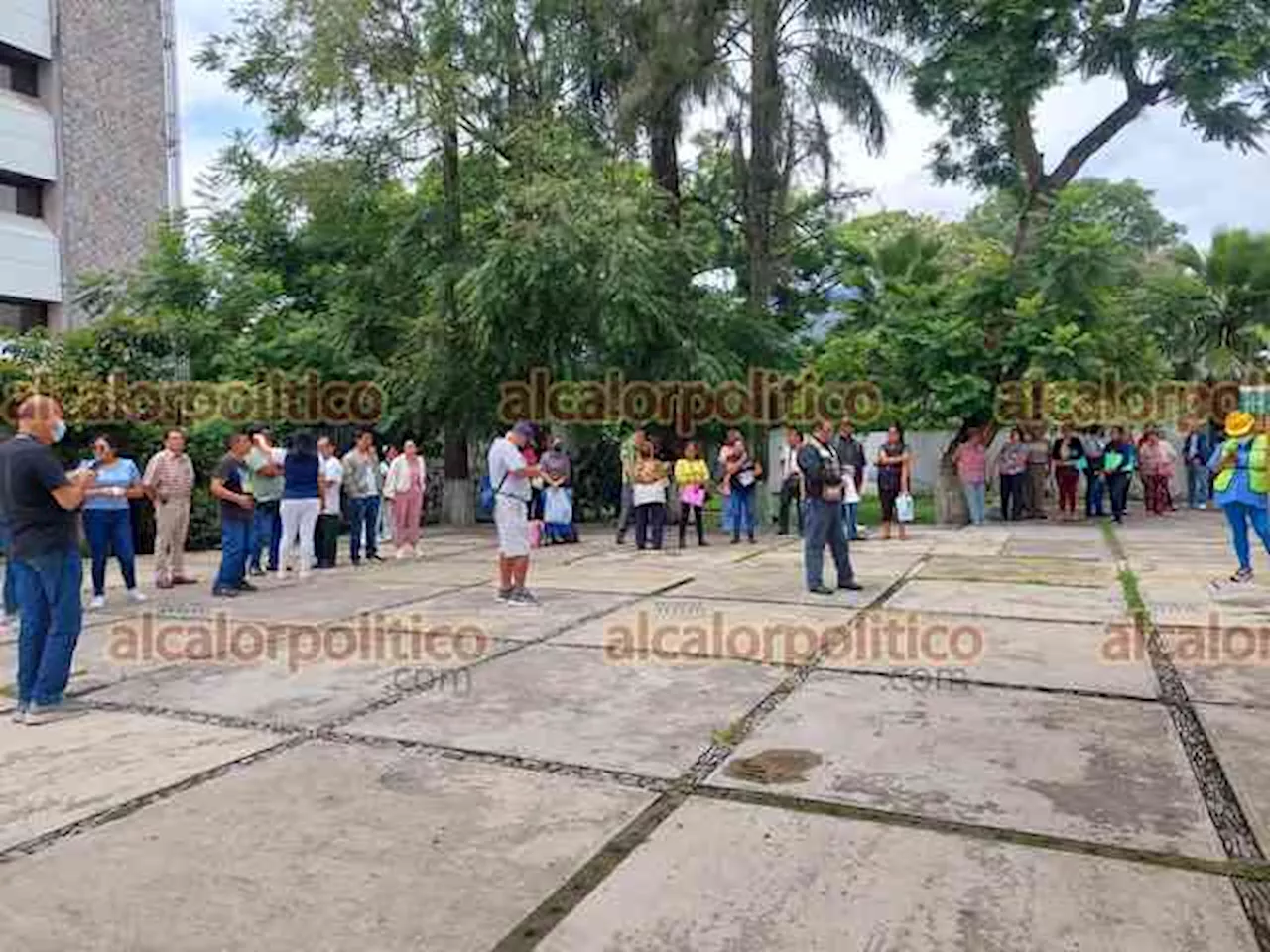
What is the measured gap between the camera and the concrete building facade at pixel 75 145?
22266 mm

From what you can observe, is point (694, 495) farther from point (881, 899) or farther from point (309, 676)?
point (881, 899)

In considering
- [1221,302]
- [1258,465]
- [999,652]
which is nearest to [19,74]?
[999,652]

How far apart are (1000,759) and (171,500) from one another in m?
8.03

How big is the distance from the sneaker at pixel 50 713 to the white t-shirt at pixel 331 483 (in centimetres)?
581

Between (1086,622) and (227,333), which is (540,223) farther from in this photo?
(1086,622)

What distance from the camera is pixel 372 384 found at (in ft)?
53.3

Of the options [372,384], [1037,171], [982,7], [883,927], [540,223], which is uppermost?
[982,7]

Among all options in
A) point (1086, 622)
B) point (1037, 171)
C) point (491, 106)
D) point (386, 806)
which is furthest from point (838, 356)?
point (386, 806)

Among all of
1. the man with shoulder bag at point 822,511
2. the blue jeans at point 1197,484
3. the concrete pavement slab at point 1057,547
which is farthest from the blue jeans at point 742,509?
the blue jeans at point 1197,484

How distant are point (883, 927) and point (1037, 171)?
17.3 metres

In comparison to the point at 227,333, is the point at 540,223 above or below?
above

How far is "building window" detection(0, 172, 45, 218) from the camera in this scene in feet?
73.6

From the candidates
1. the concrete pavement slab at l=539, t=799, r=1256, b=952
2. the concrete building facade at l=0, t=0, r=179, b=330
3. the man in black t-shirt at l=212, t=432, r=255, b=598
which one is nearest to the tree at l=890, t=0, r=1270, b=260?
the man in black t-shirt at l=212, t=432, r=255, b=598

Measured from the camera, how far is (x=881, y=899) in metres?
2.97
